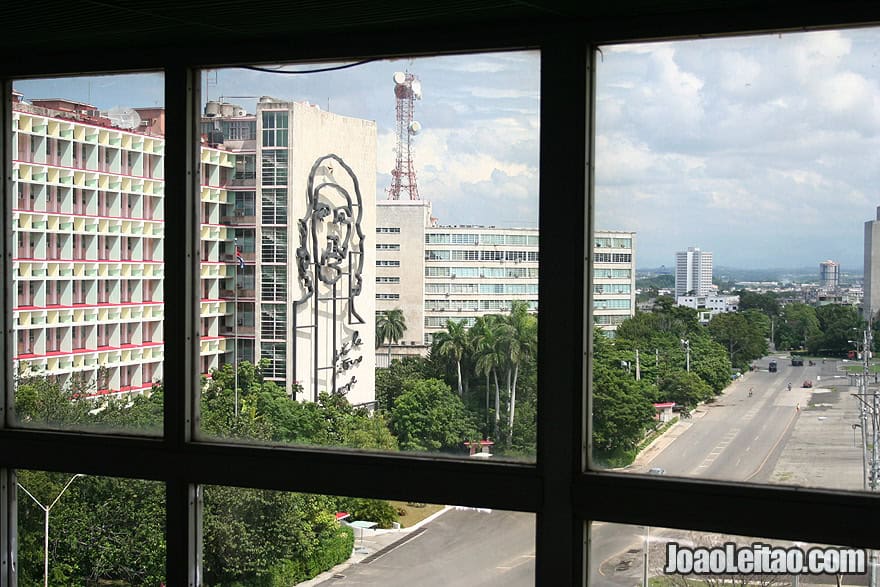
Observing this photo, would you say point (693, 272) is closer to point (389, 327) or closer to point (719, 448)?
point (719, 448)

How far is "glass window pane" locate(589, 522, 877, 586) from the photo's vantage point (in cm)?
294

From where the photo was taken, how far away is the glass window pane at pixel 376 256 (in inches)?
132

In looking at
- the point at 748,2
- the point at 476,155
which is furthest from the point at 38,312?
the point at 748,2

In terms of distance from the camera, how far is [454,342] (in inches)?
137

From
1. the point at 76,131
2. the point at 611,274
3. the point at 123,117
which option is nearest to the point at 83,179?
the point at 76,131

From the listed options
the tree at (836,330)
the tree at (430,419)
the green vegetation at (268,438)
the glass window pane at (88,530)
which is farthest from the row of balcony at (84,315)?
the tree at (836,330)

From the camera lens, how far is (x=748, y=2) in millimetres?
2861

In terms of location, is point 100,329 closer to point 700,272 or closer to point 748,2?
point 700,272

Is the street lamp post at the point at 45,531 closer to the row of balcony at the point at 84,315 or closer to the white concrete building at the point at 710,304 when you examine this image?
the row of balcony at the point at 84,315

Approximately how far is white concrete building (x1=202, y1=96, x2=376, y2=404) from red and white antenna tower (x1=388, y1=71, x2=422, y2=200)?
91 millimetres

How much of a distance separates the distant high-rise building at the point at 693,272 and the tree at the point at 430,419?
872 millimetres

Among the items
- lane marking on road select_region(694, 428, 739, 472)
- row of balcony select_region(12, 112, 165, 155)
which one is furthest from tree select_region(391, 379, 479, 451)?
row of balcony select_region(12, 112, 165, 155)

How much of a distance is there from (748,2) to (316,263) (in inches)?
68.7

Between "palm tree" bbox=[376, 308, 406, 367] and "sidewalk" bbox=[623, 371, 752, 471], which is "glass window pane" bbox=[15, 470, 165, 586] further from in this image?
"sidewalk" bbox=[623, 371, 752, 471]
